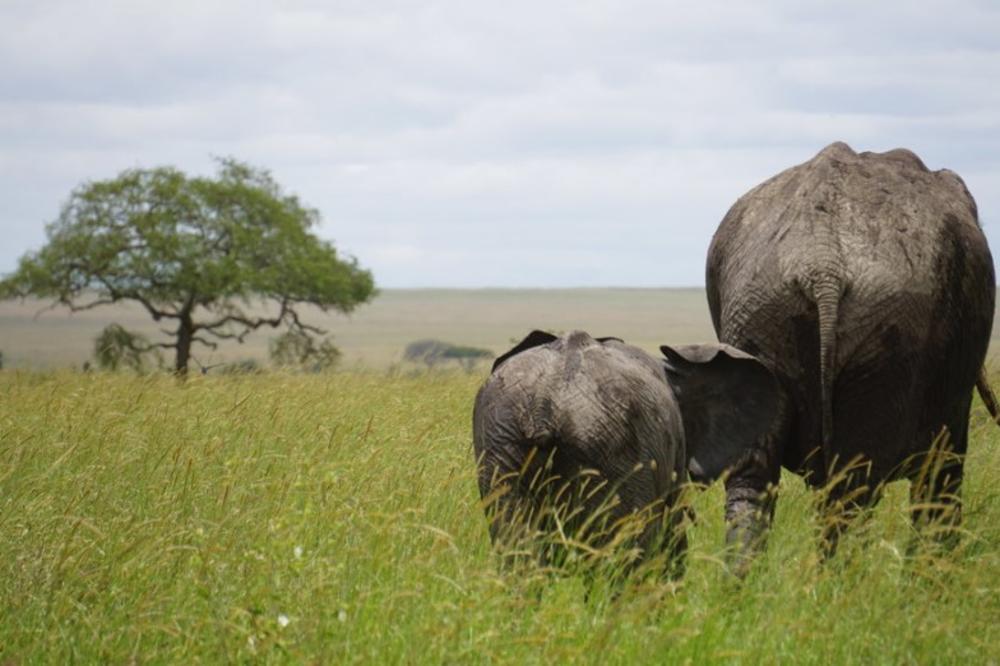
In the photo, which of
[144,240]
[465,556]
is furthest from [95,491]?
[144,240]

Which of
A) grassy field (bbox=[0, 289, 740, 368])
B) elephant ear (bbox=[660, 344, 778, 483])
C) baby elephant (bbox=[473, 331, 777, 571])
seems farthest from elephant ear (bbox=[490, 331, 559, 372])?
grassy field (bbox=[0, 289, 740, 368])

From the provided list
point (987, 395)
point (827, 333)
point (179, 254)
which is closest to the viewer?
point (827, 333)

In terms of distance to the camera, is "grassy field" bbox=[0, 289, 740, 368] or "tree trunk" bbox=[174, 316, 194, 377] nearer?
"tree trunk" bbox=[174, 316, 194, 377]

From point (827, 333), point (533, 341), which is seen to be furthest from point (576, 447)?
point (827, 333)

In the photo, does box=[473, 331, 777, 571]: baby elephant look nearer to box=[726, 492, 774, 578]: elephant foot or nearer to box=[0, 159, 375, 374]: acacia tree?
box=[726, 492, 774, 578]: elephant foot

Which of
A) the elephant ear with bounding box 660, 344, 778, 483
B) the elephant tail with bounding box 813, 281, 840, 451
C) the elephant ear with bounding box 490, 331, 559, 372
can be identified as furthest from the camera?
the elephant tail with bounding box 813, 281, 840, 451

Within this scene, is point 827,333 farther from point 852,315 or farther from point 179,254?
point 179,254

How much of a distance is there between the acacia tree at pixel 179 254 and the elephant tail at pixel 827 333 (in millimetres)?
24026

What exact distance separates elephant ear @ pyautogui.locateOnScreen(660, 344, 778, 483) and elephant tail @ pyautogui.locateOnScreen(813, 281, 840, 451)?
0.36 meters

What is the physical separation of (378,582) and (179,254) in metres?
26.5

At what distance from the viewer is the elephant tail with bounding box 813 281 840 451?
6.54m

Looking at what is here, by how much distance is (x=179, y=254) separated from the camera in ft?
101

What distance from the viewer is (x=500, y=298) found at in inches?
7313

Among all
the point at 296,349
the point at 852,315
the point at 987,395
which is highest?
the point at 852,315
